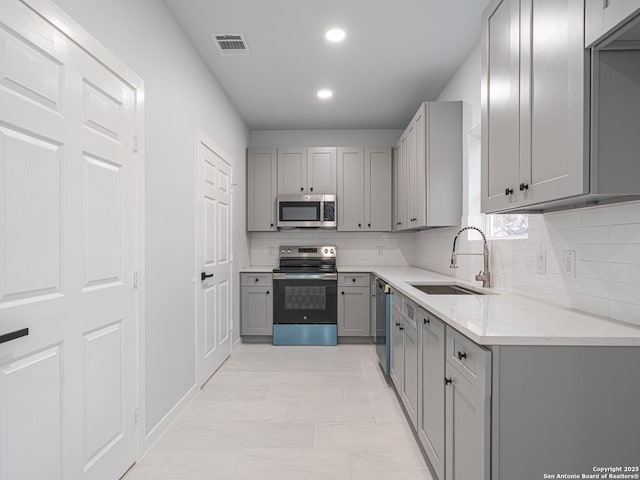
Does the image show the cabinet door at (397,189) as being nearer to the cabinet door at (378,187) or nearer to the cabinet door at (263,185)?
the cabinet door at (378,187)

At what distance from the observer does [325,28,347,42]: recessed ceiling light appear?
2737 mm

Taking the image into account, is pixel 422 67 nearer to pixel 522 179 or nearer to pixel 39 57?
pixel 522 179

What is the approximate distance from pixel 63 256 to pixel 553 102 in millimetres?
1935

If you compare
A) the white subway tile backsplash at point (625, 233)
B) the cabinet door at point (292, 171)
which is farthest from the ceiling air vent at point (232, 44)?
the white subway tile backsplash at point (625, 233)

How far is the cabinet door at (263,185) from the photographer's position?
4.95m

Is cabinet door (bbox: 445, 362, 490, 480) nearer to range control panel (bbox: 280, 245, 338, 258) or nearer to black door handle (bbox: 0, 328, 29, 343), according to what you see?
black door handle (bbox: 0, 328, 29, 343)

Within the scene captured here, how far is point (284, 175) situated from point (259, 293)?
1527mm

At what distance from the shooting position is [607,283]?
63.2 inches

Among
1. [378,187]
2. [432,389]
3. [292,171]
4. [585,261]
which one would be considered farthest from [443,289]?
[292,171]

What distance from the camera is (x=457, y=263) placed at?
3.43m

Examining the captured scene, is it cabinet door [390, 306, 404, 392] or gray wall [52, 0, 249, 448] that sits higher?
gray wall [52, 0, 249, 448]

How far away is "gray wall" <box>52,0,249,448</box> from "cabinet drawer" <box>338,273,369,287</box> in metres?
2.04

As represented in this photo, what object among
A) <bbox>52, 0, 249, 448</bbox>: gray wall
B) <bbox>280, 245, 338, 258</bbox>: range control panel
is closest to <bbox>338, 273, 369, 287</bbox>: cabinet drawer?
<bbox>280, 245, 338, 258</bbox>: range control panel

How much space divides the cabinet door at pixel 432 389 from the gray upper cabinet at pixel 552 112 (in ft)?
2.27
